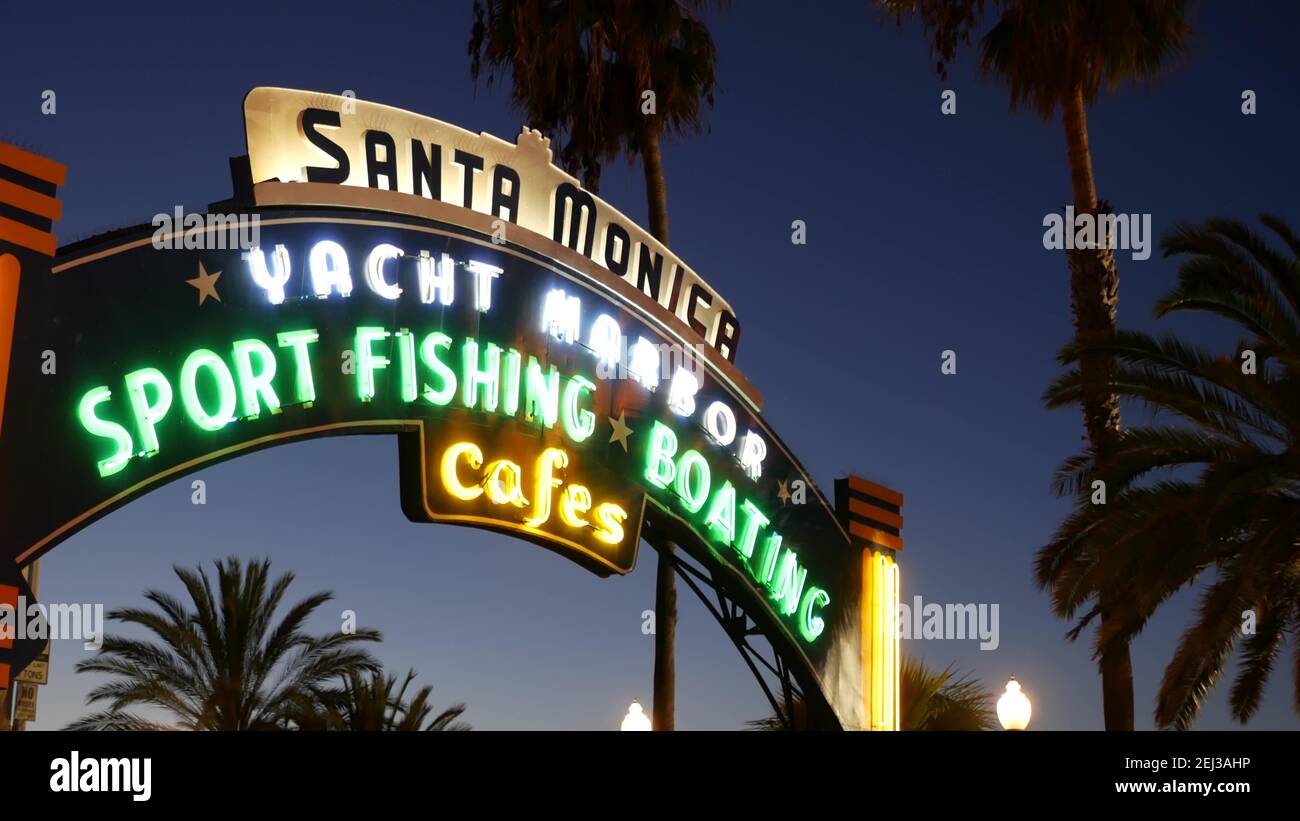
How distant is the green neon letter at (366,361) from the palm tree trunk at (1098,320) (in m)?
11.3

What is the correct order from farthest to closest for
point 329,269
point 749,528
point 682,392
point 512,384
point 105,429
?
point 749,528 < point 682,392 < point 512,384 < point 329,269 < point 105,429

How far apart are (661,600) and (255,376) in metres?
12.8

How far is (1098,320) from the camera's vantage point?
83.9ft

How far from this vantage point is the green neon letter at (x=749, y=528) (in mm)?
19328

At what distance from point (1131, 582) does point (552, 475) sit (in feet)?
29.0

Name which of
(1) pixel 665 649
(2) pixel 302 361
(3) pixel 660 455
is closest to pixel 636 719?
(1) pixel 665 649

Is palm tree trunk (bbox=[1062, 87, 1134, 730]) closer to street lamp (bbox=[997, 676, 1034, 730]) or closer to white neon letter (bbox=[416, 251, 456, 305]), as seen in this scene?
street lamp (bbox=[997, 676, 1034, 730])

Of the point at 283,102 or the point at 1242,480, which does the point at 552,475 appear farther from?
the point at 1242,480

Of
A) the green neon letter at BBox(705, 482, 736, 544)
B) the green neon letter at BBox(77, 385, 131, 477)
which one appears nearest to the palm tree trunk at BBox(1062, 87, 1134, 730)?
the green neon letter at BBox(705, 482, 736, 544)

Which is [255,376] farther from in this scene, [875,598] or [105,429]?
[875,598]
